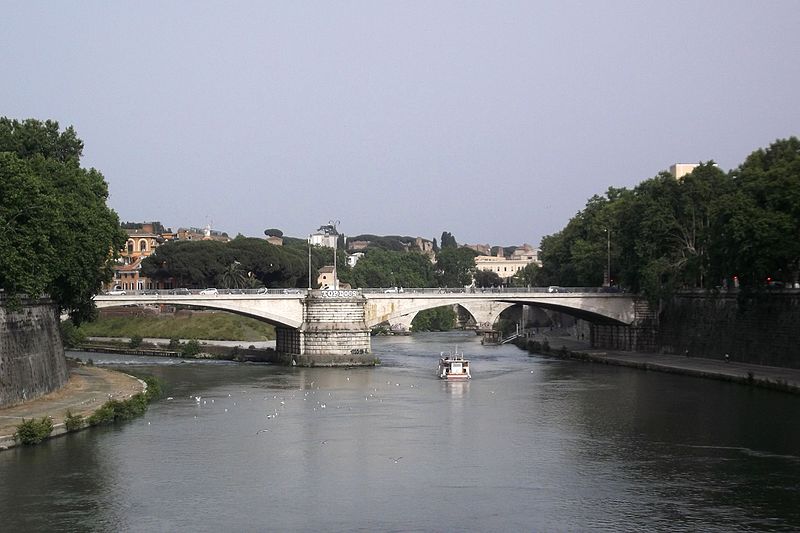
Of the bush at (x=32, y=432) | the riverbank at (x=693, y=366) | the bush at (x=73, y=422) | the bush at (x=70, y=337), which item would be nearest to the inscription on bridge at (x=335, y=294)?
the riverbank at (x=693, y=366)

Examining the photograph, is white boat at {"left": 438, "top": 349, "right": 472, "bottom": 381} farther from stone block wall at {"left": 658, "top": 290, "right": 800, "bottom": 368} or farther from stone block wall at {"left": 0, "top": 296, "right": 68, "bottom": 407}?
stone block wall at {"left": 0, "top": 296, "right": 68, "bottom": 407}

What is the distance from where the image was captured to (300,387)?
6053 centimetres

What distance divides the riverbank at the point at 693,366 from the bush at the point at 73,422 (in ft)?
102

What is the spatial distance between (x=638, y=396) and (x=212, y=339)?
5238 centimetres

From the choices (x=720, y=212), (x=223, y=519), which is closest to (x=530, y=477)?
(x=223, y=519)

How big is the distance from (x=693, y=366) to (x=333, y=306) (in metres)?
24.2

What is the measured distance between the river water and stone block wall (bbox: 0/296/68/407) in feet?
14.5

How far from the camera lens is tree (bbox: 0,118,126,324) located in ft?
149

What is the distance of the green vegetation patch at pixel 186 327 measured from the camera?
101481 millimetres

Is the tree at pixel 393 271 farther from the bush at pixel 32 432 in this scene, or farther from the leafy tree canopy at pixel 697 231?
the bush at pixel 32 432

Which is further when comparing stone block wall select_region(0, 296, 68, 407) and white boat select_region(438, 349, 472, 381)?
white boat select_region(438, 349, 472, 381)

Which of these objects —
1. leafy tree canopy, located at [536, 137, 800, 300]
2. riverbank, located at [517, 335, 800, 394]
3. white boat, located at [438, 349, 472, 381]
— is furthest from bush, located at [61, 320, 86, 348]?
leafy tree canopy, located at [536, 137, 800, 300]

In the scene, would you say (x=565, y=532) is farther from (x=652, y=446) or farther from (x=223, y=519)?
(x=652, y=446)

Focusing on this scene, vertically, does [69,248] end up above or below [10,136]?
below
